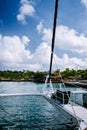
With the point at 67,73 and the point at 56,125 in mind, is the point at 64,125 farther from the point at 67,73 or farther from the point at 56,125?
the point at 67,73

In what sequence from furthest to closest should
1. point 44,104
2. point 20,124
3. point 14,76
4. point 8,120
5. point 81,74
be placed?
point 14,76, point 81,74, point 44,104, point 8,120, point 20,124

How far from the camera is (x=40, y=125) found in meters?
14.5

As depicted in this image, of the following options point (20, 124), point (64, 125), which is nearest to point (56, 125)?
point (64, 125)

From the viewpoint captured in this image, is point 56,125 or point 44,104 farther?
point 44,104

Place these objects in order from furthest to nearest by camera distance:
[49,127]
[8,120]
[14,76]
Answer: [14,76]
[8,120]
[49,127]

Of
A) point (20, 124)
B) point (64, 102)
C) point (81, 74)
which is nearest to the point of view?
point (20, 124)

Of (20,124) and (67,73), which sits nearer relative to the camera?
(20,124)

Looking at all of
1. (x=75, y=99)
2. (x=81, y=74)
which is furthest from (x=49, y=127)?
(x=81, y=74)

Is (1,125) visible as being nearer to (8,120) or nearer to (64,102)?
(8,120)

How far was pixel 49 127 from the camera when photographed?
1377 centimetres

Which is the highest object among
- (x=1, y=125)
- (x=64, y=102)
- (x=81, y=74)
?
(x=81, y=74)

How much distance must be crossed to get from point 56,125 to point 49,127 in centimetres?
76

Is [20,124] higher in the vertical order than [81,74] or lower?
lower

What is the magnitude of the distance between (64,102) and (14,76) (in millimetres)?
156971
